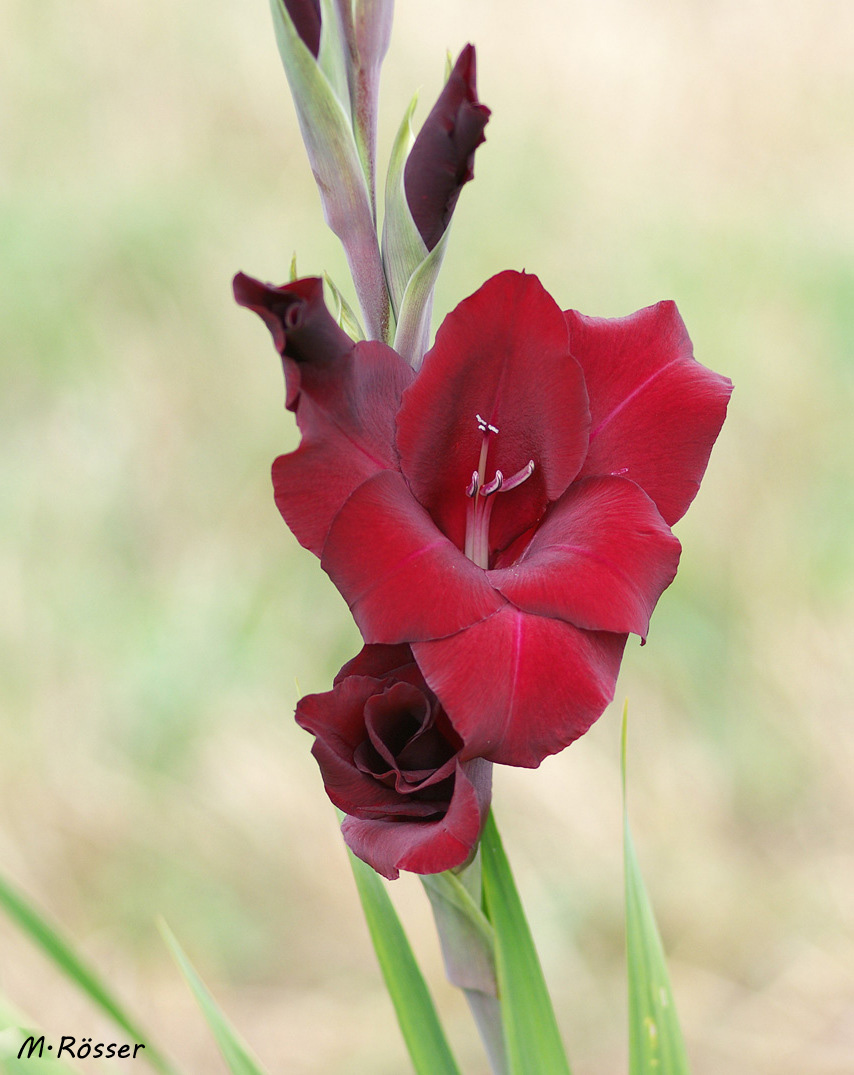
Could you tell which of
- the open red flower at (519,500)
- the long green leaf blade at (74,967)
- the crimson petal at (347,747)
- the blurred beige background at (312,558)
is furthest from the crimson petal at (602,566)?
the blurred beige background at (312,558)

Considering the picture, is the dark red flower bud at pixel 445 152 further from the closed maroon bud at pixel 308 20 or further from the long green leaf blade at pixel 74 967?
the long green leaf blade at pixel 74 967

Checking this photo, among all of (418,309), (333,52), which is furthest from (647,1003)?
(333,52)

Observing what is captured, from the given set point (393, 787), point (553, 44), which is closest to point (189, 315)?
point (553, 44)

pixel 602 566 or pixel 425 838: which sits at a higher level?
→ pixel 602 566

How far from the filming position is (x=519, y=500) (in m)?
0.64

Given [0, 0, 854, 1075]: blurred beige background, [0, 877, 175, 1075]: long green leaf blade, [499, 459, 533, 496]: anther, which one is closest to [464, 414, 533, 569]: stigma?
[499, 459, 533, 496]: anther

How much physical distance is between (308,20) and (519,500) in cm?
32

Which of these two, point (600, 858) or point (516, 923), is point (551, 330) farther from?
point (600, 858)

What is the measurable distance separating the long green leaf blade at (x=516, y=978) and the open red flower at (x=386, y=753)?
106mm

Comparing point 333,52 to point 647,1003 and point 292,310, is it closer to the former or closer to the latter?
point 292,310

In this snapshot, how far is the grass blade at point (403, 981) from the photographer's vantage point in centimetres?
74

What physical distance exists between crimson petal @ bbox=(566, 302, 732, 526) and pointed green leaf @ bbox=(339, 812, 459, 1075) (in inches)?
14.4

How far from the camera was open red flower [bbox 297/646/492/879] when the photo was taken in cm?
54

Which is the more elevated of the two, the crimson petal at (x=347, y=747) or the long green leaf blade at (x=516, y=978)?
the crimson petal at (x=347, y=747)
